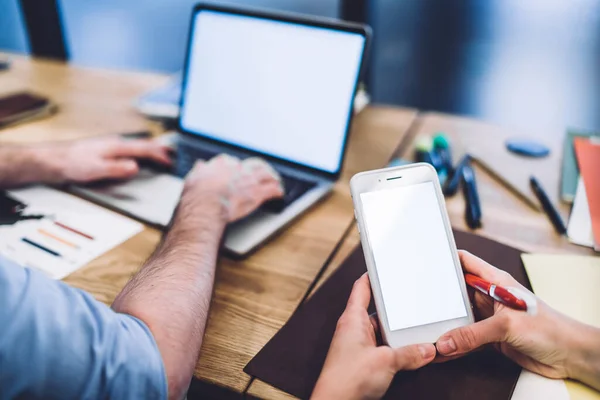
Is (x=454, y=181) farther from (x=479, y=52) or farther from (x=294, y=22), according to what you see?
(x=479, y=52)

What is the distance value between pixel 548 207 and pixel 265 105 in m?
0.55

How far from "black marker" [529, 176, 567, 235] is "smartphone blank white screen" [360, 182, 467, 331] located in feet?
1.04

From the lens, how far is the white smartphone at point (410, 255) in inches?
22.4

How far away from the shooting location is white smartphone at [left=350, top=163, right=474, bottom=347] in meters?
0.57

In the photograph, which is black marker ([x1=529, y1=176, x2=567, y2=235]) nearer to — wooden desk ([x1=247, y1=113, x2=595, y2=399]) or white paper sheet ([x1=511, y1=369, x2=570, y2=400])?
wooden desk ([x1=247, y1=113, x2=595, y2=399])

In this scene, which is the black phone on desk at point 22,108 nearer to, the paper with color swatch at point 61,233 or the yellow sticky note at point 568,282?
the paper with color swatch at point 61,233

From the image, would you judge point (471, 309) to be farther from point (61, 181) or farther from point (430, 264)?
point (61, 181)

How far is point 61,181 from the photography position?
3.03ft

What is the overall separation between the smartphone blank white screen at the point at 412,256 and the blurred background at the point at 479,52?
1.21 metres

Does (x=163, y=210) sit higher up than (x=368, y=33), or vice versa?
(x=368, y=33)

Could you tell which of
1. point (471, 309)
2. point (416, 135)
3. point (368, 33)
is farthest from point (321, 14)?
point (471, 309)

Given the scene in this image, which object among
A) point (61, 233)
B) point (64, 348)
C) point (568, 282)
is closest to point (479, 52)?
point (568, 282)

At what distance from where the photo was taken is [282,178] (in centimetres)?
94

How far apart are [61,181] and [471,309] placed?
760 millimetres
